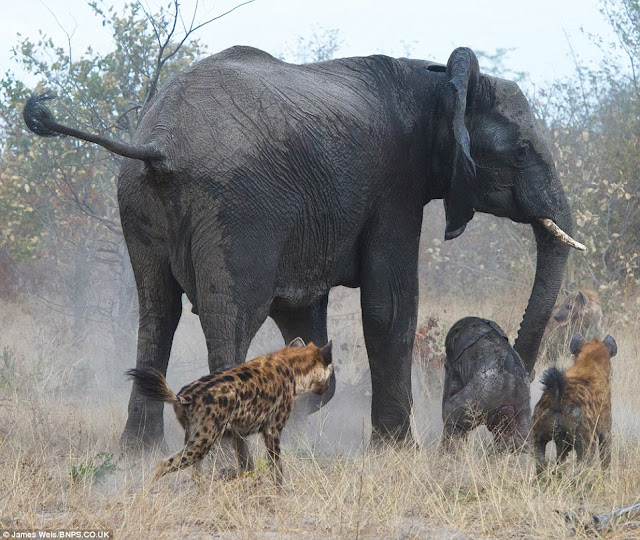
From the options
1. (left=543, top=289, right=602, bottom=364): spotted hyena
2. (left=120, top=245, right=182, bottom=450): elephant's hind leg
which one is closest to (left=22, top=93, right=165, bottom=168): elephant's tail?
(left=120, top=245, right=182, bottom=450): elephant's hind leg

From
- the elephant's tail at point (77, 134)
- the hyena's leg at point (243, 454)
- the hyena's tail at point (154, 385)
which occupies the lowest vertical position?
the hyena's leg at point (243, 454)

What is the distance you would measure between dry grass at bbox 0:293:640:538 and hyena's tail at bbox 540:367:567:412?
400mm

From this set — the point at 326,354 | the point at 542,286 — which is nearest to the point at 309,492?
the point at 326,354

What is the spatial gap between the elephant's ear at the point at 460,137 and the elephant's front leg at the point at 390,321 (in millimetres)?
357

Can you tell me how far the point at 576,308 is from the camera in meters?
11.3

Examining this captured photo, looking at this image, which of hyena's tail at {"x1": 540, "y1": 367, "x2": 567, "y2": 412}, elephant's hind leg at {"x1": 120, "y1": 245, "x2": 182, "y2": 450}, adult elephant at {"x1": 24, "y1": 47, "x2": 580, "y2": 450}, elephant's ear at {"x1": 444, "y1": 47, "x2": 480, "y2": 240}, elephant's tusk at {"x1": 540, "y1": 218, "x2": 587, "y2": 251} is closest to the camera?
hyena's tail at {"x1": 540, "y1": 367, "x2": 567, "y2": 412}

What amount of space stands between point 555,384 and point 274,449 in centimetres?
160

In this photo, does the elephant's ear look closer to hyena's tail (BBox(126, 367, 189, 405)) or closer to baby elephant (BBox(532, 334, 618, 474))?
baby elephant (BBox(532, 334, 618, 474))

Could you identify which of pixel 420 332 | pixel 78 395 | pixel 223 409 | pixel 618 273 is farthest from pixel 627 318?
pixel 223 409

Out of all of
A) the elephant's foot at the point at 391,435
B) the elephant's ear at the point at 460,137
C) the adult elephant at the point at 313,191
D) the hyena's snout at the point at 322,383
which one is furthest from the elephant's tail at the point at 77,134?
the elephant's foot at the point at 391,435

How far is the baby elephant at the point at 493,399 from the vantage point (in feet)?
23.2

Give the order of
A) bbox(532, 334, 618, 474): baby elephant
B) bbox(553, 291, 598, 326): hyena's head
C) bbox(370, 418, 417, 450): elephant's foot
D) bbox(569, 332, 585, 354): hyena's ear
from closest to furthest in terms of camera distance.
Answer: bbox(532, 334, 618, 474): baby elephant < bbox(569, 332, 585, 354): hyena's ear < bbox(370, 418, 417, 450): elephant's foot < bbox(553, 291, 598, 326): hyena's head

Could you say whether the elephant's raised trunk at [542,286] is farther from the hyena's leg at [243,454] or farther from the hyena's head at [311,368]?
the hyena's leg at [243,454]

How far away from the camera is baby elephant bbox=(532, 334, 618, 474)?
20.2ft
